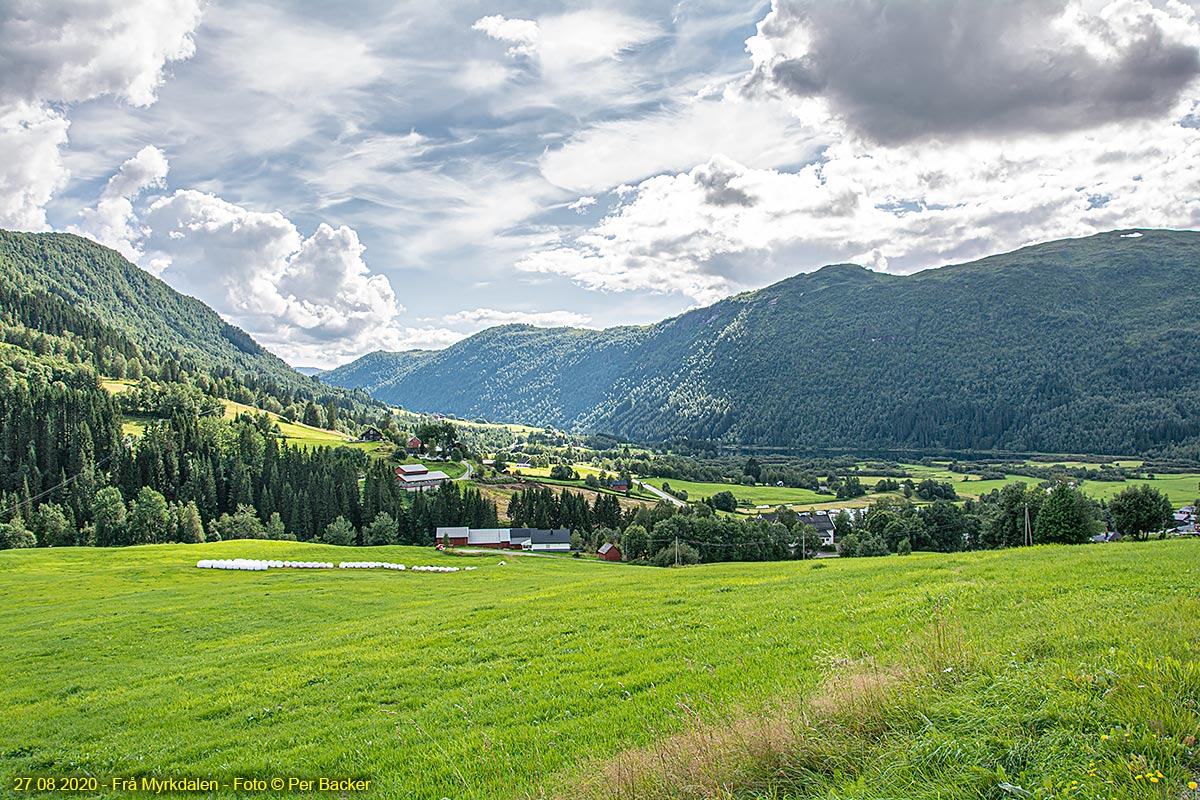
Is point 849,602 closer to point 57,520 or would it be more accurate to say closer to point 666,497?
point 57,520

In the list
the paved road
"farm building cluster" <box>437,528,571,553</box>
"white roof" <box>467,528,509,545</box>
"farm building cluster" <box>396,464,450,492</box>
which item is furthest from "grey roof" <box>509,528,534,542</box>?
the paved road

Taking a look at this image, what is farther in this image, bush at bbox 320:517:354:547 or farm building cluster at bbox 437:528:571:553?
farm building cluster at bbox 437:528:571:553

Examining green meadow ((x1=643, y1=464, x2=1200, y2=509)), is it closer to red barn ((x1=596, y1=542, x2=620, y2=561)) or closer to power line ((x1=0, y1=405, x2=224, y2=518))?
red barn ((x1=596, y1=542, x2=620, y2=561))

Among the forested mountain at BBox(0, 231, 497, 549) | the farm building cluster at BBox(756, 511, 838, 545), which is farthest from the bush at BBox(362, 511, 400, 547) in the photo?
the farm building cluster at BBox(756, 511, 838, 545)

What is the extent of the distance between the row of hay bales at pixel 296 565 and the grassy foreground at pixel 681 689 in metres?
24.4

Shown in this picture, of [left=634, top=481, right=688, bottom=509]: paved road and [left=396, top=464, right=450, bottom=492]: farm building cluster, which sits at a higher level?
[left=396, top=464, right=450, bottom=492]: farm building cluster

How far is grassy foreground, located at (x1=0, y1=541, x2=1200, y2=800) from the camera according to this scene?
599 cm

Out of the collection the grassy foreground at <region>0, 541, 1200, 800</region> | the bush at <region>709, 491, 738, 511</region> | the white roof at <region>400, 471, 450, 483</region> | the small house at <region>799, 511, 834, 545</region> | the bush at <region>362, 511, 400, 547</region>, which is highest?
the grassy foreground at <region>0, 541, 1200, 800</region>

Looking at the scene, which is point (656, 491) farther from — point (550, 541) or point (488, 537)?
point (488, 537)

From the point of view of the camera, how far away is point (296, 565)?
55.1 meters

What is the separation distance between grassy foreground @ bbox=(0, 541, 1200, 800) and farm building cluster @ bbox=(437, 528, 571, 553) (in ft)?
230

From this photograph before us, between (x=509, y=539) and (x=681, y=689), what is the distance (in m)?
92.3

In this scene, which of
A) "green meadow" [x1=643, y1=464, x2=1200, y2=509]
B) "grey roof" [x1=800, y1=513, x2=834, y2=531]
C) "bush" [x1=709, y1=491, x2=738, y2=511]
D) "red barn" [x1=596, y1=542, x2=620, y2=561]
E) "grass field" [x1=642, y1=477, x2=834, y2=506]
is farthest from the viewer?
"grass field" [x1=642, y1=477, x2=834, y2=506]

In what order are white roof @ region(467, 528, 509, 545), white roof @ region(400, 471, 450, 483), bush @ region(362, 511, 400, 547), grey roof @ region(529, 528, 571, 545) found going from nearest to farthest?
bush @ region(362, 511, 400, 547) < white roof @ region(467, 528, 509, 545) < grey roof @ region(529, 528, 571, 545) < white roof @ region(400, 471, 450, 483)
